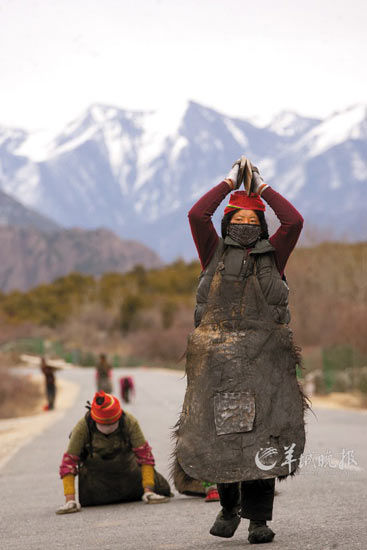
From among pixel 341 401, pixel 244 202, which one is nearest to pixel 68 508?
pixel 244 202

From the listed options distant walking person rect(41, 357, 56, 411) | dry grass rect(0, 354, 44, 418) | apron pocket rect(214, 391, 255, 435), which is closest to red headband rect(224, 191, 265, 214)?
apron pocket rect(214, 391, 255, 435)

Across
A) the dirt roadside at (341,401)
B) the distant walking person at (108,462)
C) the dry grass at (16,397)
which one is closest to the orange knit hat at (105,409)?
the distant walking person at (108,462)

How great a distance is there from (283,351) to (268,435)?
0.53 metres

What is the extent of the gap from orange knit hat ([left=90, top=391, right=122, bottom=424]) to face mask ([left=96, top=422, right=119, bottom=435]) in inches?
3.3

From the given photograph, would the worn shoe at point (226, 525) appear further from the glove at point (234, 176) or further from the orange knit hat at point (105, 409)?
the orange knit hat at point (105, 409)

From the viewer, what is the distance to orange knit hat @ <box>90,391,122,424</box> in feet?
28.1

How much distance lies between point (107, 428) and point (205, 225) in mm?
2986

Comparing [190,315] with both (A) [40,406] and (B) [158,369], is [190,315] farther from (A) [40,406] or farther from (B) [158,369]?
(A) [40,406]

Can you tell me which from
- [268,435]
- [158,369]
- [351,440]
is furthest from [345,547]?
[158,369]

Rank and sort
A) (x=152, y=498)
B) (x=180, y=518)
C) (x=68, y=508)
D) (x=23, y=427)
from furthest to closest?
(x=23, y=427), (x=152, y=498), (x=68, y=508), (x=180, y=518)

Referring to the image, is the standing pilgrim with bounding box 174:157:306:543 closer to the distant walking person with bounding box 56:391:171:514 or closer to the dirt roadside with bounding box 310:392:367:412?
the distant walking person with bounding box 56:391:171:514

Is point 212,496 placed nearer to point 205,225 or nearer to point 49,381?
point 205,225

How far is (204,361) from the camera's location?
625 cm

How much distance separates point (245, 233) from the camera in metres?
6.43
